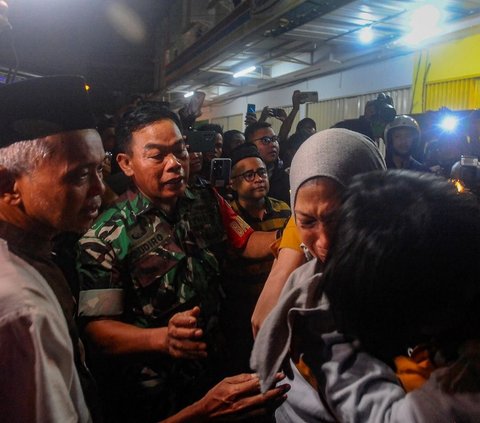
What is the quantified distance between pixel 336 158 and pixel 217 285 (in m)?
0.88

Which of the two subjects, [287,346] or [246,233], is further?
[246,233]

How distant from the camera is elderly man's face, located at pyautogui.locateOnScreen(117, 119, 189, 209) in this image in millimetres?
1804

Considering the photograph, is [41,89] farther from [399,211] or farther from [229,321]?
[229,321]

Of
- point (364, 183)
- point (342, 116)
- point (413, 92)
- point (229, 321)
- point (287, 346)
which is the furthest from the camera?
point (342, 116)

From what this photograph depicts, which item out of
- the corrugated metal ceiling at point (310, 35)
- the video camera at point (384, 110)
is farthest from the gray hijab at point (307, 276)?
the video camera at point (384, 110)

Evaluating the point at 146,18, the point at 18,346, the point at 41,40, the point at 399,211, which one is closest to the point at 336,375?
the point at 399,211

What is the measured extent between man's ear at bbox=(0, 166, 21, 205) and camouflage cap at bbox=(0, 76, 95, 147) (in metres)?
0.08

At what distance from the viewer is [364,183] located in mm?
789

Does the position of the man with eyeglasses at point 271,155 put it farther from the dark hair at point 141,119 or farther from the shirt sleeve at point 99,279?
the shirt sleeve at point 99,279

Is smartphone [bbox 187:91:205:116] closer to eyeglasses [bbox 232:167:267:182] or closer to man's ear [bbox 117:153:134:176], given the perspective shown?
eyeglasses [bbox 232:167:267:182]

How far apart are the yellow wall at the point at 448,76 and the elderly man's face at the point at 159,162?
625 cm

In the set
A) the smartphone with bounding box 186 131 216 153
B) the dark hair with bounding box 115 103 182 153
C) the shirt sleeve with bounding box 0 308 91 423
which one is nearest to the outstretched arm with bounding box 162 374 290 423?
the shirt sleeve with bounding box 0 308 91 423

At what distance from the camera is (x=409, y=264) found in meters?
0.66

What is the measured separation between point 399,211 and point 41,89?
3.43 ft
